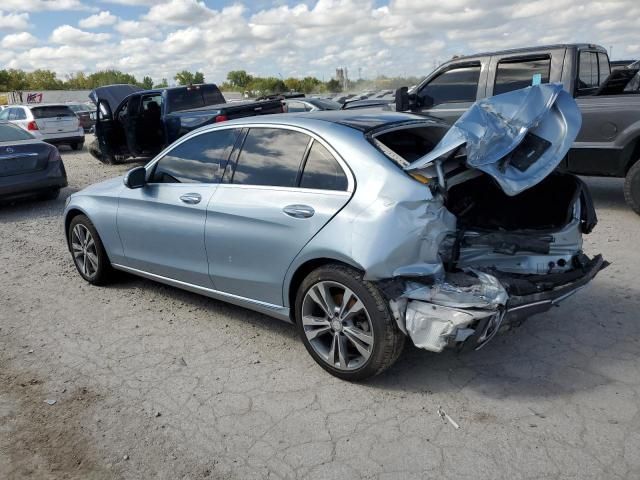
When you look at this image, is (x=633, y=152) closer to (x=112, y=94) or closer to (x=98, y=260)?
(x=98, y=260)

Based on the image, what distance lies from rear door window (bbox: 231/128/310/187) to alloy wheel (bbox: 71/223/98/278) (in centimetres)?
216

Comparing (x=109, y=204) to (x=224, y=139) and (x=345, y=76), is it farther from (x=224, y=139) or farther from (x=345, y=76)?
(x=345, y=76)

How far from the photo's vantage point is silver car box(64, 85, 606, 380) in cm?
312

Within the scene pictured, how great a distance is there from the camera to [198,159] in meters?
4.36

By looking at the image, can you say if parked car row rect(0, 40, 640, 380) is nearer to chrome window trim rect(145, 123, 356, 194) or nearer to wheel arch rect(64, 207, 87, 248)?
chrome window trim rect(145, 123, 356, 194)

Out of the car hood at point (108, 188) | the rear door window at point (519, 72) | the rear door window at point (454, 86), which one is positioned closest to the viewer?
the car hood at point (108, 188)

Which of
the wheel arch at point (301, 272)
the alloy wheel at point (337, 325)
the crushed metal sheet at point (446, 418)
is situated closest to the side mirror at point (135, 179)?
the wheel arch at point (301, 272)

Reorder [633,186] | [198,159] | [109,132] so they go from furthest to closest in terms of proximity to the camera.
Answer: [109,132], [633,186], [198,159]

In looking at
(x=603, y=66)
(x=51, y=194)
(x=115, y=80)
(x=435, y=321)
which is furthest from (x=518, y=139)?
(x=115, y=80)

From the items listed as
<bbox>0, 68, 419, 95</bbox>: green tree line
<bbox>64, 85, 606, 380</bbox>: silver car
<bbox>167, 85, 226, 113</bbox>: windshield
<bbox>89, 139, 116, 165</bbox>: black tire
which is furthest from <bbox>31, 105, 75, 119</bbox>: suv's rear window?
<bbox>0, 68, 419, 95</bbox>: green tree line

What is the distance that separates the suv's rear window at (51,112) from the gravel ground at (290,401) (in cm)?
1556

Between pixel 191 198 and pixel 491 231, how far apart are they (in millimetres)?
2216

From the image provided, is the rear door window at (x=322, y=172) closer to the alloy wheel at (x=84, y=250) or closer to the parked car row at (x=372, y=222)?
the parked car row at (x=372, y=222)

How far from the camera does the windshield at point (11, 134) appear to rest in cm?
962
